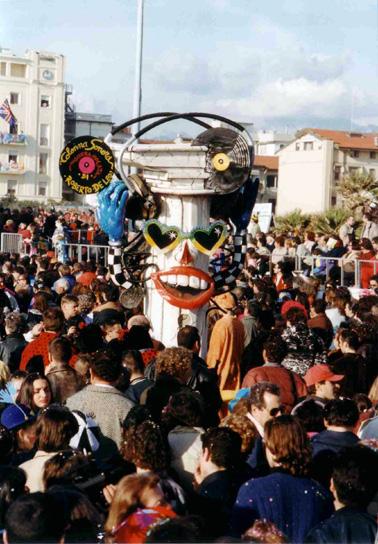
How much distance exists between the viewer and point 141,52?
15383mm

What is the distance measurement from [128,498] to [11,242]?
18492mm

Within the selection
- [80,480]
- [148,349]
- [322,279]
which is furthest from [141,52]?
[80,480]

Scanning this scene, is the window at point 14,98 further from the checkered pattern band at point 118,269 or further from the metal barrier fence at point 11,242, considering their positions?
the checkered pattern band at point 118,269

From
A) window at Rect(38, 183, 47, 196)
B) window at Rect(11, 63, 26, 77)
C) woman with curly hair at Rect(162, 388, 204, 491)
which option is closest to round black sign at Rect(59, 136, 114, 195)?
woman with curly hair at Rect(162, 388, 204, 491)

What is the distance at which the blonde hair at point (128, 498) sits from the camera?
3924 mm

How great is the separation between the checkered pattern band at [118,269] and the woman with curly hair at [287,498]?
615cm

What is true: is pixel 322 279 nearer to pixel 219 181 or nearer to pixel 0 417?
pixel 219 181

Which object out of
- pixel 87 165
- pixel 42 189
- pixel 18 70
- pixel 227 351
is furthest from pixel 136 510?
pixel 42 189

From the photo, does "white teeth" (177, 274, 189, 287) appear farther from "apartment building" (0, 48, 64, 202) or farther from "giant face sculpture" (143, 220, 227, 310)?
→ "apartment building" (0, 48, 64, 202)

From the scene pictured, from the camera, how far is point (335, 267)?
600 inches

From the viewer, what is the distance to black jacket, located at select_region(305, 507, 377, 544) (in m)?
4.15

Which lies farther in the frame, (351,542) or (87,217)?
(87,217)

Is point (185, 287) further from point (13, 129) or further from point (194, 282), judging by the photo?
point (13, 129)

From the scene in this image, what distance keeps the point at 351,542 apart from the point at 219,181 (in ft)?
21.9
